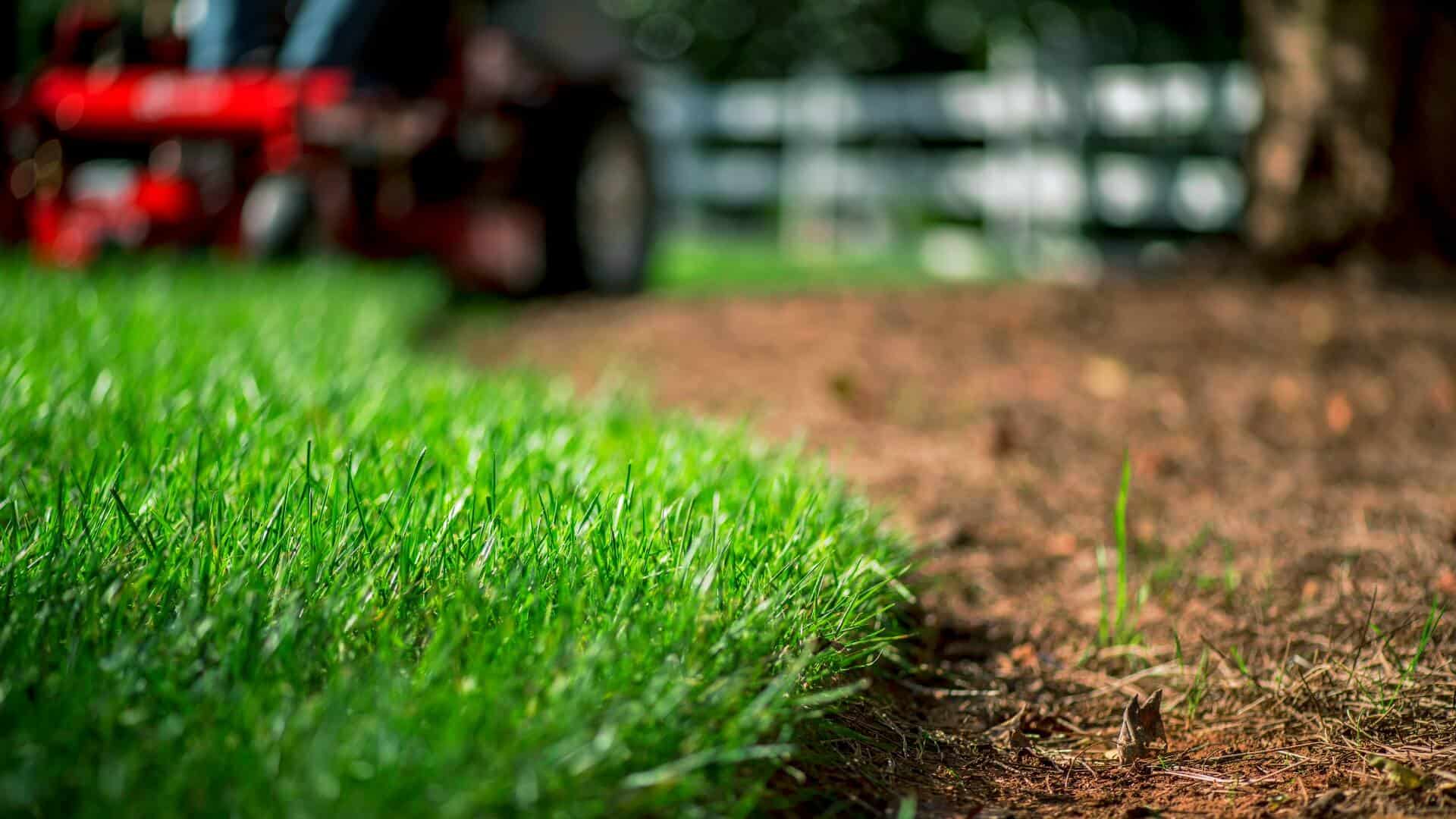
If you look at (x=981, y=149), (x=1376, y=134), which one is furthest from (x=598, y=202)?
(x=981, y=149)

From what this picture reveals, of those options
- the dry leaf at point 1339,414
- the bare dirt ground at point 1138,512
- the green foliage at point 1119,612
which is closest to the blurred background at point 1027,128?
the bare dirt ground at point 1138,512

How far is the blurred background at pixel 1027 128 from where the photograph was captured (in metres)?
5.53

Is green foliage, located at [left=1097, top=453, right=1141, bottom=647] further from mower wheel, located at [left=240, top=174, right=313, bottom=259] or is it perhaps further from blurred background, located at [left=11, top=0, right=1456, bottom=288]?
mower wheel, located at [left=240, top=174, right=313, bottom=259]

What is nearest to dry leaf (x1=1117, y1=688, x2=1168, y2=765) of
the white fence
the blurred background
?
the blurred background

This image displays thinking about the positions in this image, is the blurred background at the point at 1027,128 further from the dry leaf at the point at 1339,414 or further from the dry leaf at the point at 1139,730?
the dry leaf at the point at 1139,730

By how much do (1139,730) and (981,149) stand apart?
15527 millimetres

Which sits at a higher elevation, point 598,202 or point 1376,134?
point 1376,134

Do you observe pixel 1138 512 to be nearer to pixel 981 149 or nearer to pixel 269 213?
pixel 269 213

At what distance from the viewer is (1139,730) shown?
192 cm

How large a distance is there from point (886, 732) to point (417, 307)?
160 inches

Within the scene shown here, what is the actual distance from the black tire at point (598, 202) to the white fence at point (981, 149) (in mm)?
734

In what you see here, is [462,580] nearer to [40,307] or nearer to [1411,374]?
[40,307]

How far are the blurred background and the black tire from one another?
1.01ft

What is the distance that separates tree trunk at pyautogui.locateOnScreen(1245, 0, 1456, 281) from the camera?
548cm
